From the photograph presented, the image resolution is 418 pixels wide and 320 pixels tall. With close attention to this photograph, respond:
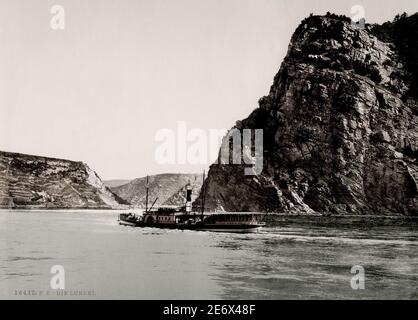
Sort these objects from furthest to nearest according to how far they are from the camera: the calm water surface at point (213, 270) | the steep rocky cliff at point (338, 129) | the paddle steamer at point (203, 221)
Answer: the steep rocky cliff at point (338, 129), the paddle steamer at point (203, 221), the calm water surface at point (213, 270)

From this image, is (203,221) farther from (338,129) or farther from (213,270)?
(338,129)

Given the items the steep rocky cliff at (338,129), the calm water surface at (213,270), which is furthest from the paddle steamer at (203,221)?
the steep rocky cliff at (338,129)

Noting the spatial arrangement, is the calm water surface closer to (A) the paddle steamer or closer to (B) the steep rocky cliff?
(A) the paddle steamer

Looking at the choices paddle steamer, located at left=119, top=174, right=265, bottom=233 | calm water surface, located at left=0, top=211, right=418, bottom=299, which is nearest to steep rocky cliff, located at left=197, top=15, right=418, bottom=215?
paddle steamer, located at left=119, top=174, right=265, bottom=233

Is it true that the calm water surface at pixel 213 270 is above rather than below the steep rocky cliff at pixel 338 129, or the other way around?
below

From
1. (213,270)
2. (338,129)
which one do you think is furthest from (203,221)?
Result: (338,129)

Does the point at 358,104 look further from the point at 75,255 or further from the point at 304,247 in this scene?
the point at 75,255

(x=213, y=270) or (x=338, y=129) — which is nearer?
(x=213, y=270)

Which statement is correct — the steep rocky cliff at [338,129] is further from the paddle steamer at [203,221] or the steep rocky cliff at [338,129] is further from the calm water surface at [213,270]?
the calm water surface at [213,270]

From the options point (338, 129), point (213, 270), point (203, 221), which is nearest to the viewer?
point (213, 270)
